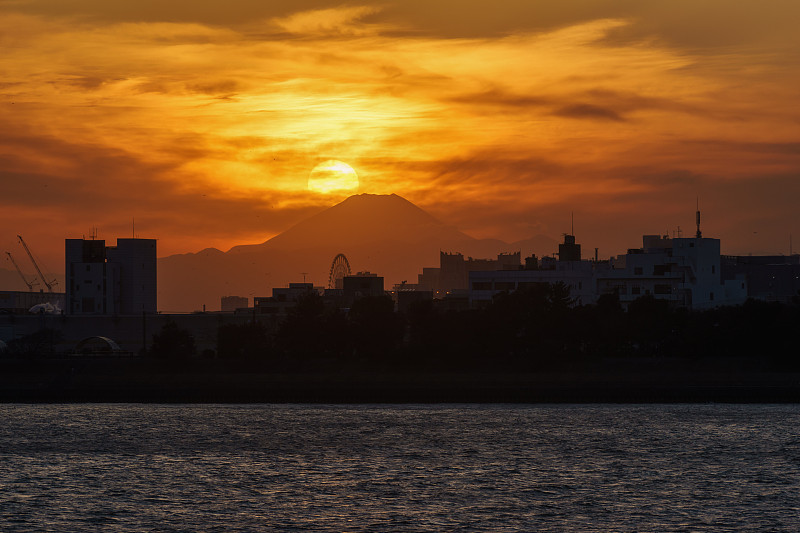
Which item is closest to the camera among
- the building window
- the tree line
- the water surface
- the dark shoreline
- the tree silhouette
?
the water surface

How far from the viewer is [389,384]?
367 feet

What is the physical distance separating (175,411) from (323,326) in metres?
30.9

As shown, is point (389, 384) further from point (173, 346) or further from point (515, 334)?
point (173, 346)

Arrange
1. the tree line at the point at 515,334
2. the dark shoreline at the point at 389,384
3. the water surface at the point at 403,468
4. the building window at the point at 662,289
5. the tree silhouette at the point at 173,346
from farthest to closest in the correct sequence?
1. the building window at the point at 662,289
2. the tree silhouette at the point at 173,346
3. the tree line at the point at 515,334
4. the dark shoreline at the point at 389,384
5. the water surface at the point at 403,468

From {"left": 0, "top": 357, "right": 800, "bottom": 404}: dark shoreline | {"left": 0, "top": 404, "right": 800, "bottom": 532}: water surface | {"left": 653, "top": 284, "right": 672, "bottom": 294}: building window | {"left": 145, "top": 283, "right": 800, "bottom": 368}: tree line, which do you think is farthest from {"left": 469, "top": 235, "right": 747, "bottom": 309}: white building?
{"left": 0, "top": 404, "right": 800, "bottom": 532}: water surface

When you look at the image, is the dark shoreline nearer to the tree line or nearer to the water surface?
the tree line

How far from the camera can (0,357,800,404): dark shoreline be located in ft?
346

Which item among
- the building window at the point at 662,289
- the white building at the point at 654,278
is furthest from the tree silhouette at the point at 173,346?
the building window at the point at 662,289

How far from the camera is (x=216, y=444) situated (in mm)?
77125

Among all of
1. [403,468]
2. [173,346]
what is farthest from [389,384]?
[403,468]

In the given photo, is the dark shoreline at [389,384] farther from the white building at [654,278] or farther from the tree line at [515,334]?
the white building at [654,278]

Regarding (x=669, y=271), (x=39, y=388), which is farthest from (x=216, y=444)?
(x=669, y=271)

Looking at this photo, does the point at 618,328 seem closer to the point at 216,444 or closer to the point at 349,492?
the point at 216,444

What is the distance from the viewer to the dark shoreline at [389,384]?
10538 centimetres
